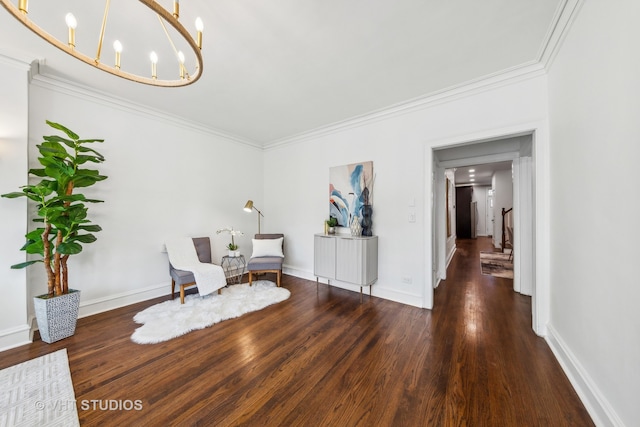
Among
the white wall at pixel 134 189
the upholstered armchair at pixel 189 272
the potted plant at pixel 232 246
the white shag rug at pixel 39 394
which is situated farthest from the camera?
the potted plant at pixel 232 246

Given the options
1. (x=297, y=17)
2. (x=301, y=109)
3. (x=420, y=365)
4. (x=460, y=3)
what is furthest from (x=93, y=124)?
(x=420, y=365)

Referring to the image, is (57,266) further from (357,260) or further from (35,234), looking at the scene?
(357,260)

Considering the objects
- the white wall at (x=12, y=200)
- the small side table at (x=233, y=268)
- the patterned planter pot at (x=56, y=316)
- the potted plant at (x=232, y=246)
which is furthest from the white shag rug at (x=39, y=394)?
the small side table at (x=233, y=268)

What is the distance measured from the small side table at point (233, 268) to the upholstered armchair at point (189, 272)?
38cm

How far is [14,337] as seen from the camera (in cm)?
216

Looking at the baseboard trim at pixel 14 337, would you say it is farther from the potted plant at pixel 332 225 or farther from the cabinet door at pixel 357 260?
the potted plant at pixel 332 225

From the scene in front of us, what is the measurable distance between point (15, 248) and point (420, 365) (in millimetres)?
3909

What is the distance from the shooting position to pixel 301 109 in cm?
338

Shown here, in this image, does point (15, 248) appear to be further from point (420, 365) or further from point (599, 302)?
point (599, 302)

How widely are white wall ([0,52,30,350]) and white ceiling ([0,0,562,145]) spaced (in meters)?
0.32

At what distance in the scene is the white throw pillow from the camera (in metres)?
4.04

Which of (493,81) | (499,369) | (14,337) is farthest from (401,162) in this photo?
(14,337)

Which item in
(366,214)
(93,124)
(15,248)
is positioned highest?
(93,124)

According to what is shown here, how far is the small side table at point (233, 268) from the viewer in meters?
4.09
